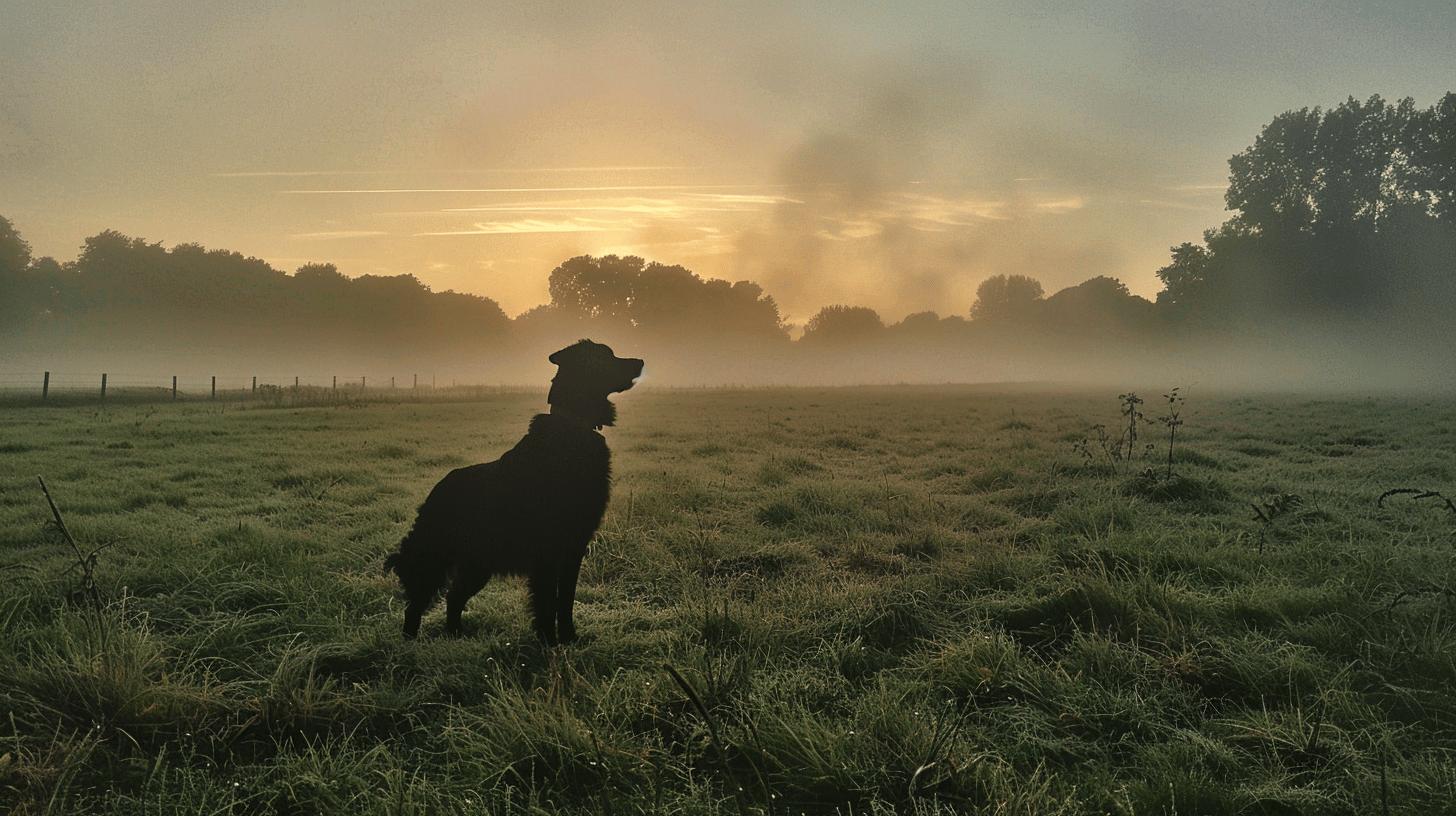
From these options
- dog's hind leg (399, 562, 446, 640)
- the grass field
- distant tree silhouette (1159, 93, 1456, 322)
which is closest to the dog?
dog's hind leg (399, 562, 446, 640)

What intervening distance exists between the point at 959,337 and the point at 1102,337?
1973 cm

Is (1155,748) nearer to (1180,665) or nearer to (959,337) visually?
(1180,665)

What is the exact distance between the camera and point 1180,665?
3.71 metres

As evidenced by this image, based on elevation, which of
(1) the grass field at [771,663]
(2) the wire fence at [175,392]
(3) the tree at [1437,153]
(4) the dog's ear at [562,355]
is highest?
(3) the tree at [1437,153]

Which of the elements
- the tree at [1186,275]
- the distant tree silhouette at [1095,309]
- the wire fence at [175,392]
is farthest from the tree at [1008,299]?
the wire fence at [175,392]

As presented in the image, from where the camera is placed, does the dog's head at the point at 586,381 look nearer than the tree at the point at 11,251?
Yes

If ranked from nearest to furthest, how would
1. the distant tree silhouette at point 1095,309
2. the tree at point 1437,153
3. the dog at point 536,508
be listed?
the dog at point 536,508 → the tree at point 1437,153 → the distant tree silhouette at point 1095,309

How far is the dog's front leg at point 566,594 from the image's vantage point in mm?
3941

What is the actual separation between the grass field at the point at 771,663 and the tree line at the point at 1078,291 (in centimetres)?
2121

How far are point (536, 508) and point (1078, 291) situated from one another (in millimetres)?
98666

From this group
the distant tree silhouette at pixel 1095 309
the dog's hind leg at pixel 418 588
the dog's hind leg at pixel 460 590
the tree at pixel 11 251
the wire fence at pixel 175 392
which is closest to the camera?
the dog's hind leg at pixel 418 588

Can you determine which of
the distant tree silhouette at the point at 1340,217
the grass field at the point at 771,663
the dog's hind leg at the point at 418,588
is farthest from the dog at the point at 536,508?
the distant tree silhouette at the point at 1340,217

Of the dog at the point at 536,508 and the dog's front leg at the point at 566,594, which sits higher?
the dog at the point at 536,508

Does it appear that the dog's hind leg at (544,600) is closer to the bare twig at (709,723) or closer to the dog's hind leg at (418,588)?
the dog's hind leg at (418,588)
